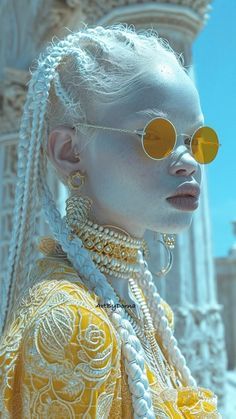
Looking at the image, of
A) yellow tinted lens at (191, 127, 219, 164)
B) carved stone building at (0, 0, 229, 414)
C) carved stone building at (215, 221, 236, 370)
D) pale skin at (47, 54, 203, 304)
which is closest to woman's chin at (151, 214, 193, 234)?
pale skin at (47, 54, 203, 304)

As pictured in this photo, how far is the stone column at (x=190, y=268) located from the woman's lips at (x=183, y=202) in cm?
168

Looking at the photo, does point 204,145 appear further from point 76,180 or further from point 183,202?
point 76,180

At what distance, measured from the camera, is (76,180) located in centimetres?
98

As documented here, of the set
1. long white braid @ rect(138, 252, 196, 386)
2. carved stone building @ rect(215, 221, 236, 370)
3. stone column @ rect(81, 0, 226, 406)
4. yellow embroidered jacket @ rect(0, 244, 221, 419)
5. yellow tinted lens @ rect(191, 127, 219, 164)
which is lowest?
yellow embroidered jacket @ rect(0, 244, 221, 419)

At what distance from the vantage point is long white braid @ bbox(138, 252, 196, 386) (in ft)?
3.49

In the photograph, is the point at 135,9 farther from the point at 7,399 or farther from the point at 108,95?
the point at 7,399

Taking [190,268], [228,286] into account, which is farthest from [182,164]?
[228,286]

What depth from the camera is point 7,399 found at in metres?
0.80

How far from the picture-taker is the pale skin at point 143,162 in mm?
902

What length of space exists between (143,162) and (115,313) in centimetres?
23

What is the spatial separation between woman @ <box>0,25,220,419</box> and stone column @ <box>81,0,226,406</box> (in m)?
1.57

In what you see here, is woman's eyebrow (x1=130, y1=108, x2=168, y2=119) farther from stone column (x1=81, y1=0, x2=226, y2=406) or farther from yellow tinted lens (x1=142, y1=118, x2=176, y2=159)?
stone column (x1=81, y1=0, x2=226, y2=406)

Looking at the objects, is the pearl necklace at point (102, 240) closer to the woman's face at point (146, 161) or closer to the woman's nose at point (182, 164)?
the woman's face at point (146, 161)

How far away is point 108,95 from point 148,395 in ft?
1.49
